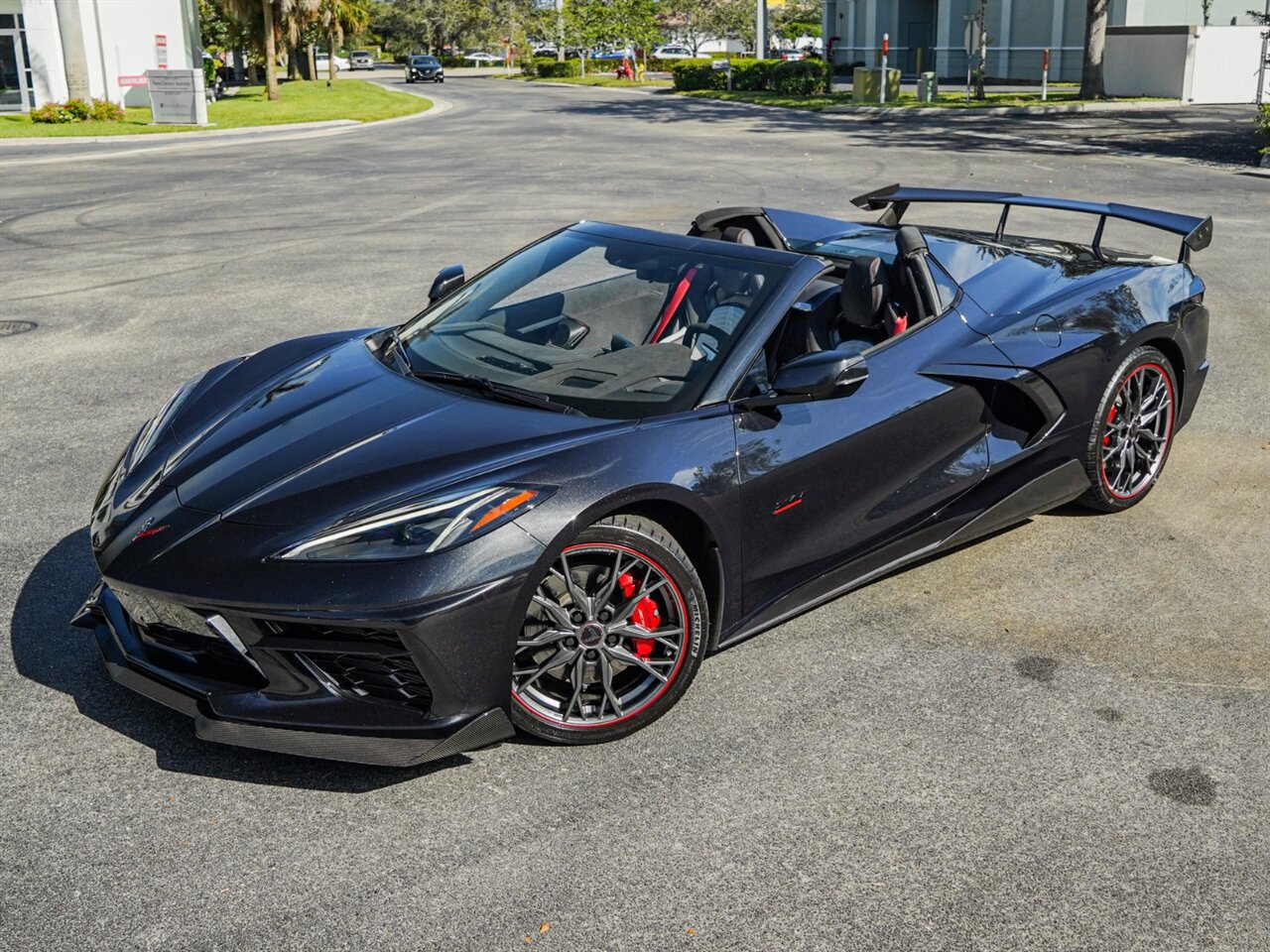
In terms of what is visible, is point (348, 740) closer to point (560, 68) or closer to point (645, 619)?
point (645, 619)

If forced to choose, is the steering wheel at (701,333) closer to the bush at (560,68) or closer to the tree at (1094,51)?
the tree at (1094,51)

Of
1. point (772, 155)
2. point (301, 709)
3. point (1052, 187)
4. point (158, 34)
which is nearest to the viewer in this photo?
point (301, 709)

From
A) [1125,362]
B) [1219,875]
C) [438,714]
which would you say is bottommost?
[1219,875]

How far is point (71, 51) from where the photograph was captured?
35281 mm

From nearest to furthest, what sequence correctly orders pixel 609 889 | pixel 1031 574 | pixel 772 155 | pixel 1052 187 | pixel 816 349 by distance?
pixel 609 889
pixel 816 349
pixel 1031 574
pixel 1052 187
pixel 772 155

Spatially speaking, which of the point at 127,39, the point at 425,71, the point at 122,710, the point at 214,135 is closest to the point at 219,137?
the point at 214,135

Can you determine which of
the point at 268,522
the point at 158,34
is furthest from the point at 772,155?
the point at 158,34

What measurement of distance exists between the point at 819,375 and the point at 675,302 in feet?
2.49

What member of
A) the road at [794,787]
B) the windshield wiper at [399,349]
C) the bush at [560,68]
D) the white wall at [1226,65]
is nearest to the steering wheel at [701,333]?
the windshield wiper at [399,349]

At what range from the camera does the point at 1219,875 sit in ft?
11.0

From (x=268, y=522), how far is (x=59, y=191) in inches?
668

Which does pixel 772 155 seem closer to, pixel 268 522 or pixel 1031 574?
pixel 1031 574

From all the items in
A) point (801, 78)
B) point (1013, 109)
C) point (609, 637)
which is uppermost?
point (801, 78)

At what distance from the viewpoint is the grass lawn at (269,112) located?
30658mm
